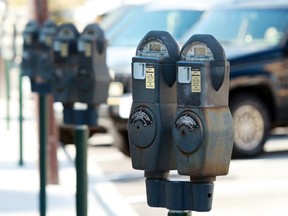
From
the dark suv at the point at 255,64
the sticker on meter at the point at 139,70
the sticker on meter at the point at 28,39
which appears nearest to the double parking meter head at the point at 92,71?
the sticker on meter at the point at 28,39

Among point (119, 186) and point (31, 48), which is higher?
point (31, 48)

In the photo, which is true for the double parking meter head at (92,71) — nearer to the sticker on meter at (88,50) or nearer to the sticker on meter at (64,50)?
the sticker on meter at (88,50)

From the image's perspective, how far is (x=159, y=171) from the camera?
17.9 feet

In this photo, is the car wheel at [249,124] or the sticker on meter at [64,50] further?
the car wheel at [249,124]

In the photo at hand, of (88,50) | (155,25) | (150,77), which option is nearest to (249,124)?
(155,25)

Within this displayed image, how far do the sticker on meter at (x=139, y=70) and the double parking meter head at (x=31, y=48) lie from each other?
15.4 feet

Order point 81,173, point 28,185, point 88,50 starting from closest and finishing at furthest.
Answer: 1. point 81,173
2. point 88,50
3. point 28,185

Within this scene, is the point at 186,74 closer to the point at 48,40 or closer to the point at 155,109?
the point at 155,109

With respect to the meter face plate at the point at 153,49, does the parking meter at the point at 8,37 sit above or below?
below

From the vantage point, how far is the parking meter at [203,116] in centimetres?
519

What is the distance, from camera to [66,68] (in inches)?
330

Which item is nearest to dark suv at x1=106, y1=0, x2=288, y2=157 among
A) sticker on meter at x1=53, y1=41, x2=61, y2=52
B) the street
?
the street

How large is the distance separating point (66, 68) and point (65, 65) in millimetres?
39

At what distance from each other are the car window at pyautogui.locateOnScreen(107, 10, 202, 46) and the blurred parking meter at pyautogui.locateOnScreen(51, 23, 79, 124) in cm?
637
